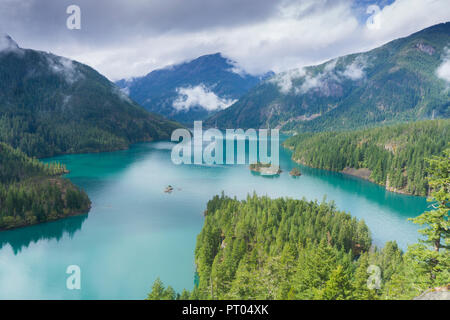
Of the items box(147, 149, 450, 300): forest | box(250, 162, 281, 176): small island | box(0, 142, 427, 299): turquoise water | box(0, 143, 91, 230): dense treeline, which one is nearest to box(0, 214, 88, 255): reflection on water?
box(0, 142, 427, 299): turquoise water

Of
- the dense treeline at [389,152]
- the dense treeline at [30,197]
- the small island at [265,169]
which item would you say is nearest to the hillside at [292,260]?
the dense treeline at [30,197]

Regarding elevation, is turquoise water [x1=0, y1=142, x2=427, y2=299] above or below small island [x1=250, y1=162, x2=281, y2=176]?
below

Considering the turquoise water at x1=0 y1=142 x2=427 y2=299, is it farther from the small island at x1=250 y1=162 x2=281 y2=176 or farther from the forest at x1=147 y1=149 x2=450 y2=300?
the forest at x1=147 y1=149 x2=450 y2=300

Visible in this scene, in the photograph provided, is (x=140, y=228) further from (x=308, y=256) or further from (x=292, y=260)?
(x=308, y=256)

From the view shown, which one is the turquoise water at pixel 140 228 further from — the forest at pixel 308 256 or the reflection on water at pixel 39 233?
the forest at pixel 308 256
